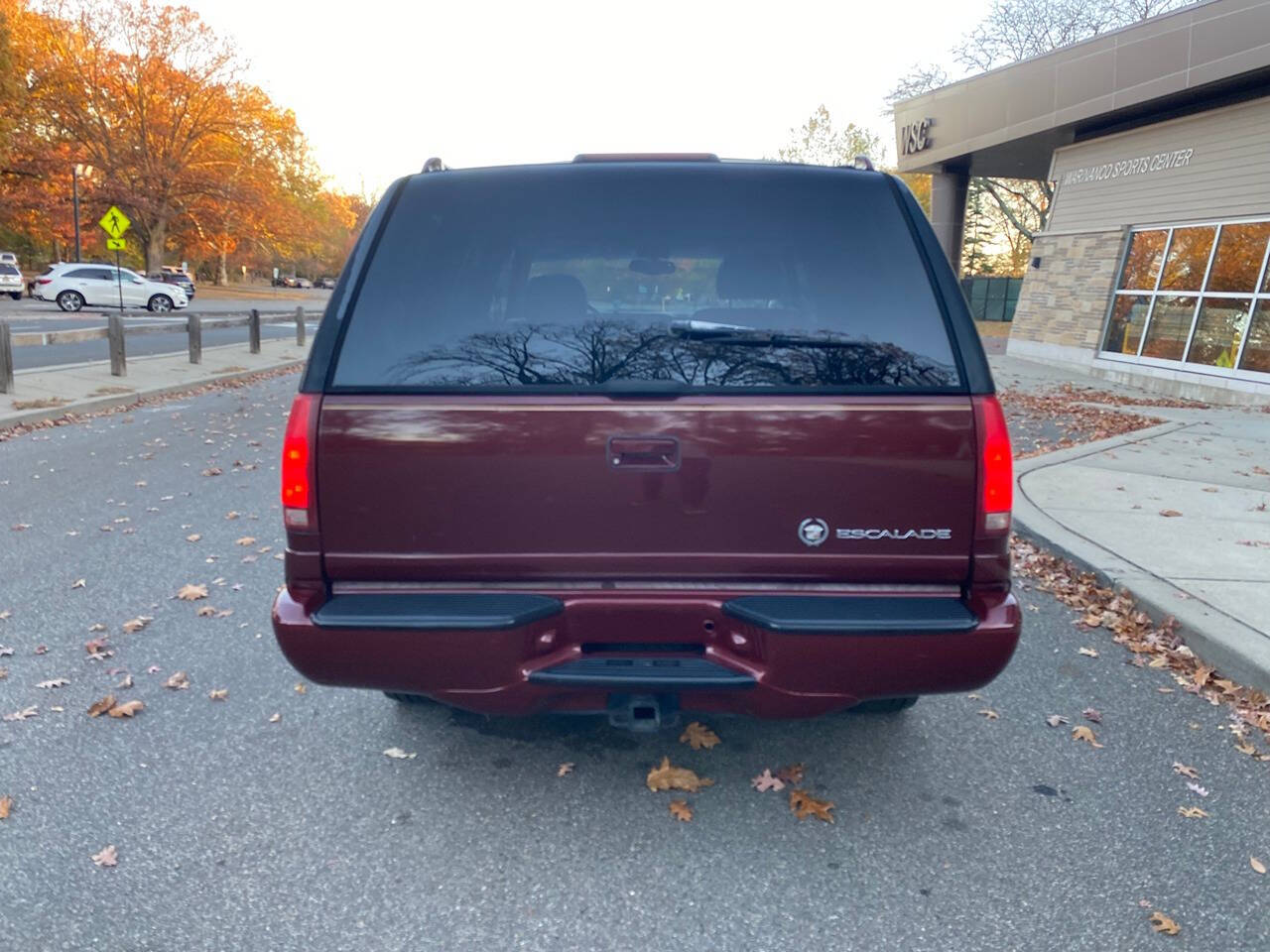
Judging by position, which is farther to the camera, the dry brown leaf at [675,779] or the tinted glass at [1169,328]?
the tinted glass at [1169,328]

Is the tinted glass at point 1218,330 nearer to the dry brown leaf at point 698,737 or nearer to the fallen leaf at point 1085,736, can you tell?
the fallen leaf at point 1085,736

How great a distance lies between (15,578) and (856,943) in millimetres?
4955

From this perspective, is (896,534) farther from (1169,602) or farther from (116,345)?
(116,345)

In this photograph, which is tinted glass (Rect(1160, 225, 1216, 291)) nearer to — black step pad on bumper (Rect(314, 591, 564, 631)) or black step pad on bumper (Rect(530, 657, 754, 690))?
black step pad on bumper (Rect(530, 657, 754, 690))

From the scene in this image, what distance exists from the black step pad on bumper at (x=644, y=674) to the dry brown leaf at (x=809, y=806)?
2.22 feet

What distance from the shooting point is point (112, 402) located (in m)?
11.8

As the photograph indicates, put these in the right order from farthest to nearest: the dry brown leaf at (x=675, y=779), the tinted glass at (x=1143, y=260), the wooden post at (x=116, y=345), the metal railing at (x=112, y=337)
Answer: the tinted glass at (x=1143, y=260) → the wooden post at (x=116, y=345) → the metal railing at (x=112, y=337) → the dry brown leaf at (x=675, y=779)

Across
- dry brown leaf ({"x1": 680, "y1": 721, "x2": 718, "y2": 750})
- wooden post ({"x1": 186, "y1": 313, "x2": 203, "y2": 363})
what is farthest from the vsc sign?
dry brown leaf ({"x1": 680, "y1": 721, "x2": 718, "y2": 750})

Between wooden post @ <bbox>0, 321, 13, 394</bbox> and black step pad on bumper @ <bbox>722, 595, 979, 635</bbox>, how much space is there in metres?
11.4

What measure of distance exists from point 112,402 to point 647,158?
36.6ft

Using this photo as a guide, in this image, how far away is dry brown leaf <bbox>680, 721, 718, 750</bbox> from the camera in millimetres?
3469

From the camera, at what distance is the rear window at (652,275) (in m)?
2.63

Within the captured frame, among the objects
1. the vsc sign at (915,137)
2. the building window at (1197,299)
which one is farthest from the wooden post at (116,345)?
the vsc sign at (915,137)

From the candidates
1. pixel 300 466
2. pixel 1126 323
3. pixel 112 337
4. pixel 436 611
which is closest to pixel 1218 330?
pixel 1126 323
